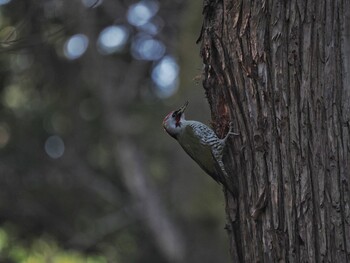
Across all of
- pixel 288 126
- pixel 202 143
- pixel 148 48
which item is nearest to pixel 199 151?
pixel 202 143

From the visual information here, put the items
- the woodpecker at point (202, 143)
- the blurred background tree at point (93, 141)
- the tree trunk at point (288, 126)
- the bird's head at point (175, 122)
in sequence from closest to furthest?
the tree trunk at point (288, 126), the woodpecker at point (202, 143), the bird's head at point (175, 122), the blurred background tree at point (93, 141)

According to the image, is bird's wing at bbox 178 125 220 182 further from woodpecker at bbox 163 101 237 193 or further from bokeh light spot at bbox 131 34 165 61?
bokeh light spot at bbox 131 34 165 61

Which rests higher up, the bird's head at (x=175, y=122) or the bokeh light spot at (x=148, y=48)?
the bokeh light spot at (x=148, y=48)

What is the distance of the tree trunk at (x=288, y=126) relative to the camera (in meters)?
3.38

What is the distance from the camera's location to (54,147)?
1498 cm

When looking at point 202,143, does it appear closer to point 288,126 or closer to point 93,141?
point 288,126

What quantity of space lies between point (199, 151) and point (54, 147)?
33.7 feet

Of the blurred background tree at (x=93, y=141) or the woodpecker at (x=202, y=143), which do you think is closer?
the woodpecker at (x=202, y=143)

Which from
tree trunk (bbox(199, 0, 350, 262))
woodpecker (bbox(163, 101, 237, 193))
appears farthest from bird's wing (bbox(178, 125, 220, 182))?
tree trunk (bbox(199, 0, 350, 262))

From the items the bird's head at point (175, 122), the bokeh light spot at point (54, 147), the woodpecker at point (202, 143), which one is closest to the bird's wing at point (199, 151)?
the woodpecker at point (202, 143)

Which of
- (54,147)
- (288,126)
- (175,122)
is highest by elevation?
(54,147)

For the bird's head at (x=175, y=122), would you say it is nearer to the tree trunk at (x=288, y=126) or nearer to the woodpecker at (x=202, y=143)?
the woodpecker at (x=202, y=143)

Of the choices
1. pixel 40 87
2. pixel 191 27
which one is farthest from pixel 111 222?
pixel 191 27

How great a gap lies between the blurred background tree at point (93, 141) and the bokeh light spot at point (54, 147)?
0.03 metres
